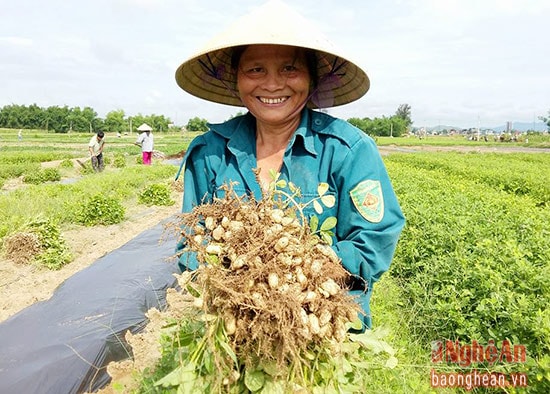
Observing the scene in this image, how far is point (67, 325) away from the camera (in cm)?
379

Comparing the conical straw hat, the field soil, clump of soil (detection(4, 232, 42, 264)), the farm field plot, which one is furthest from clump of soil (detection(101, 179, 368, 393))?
clump of soil (detection(4, 232, 42, 264))

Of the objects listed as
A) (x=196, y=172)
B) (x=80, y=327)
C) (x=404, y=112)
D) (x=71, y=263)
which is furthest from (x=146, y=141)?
(x=404, y=112)

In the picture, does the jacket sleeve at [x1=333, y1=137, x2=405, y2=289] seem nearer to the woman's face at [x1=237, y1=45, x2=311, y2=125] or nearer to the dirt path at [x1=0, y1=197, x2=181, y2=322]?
the woman's face at [x1=237, y1=45, x2=311, y2=125]

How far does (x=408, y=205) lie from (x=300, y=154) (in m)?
4.25

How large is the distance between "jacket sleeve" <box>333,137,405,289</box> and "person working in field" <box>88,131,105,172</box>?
14.8 metres

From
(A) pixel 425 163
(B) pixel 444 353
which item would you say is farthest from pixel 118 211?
(A) pixel 425 163

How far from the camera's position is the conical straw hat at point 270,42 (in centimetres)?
166

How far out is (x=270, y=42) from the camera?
1620mm

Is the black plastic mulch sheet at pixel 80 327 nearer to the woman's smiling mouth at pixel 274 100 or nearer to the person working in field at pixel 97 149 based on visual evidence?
the woman's smiling mouth at pixel 274 100

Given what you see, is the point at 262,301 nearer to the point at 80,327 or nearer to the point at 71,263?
the point at 80,327

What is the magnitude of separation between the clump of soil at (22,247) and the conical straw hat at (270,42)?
4476 millimetres

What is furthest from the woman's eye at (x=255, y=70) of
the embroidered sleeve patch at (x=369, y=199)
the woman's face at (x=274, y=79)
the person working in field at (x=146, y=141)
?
the person working in field at (x=146, y=141)

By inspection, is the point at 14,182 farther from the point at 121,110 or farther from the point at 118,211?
the point at 121,110

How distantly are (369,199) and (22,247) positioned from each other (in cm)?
549
